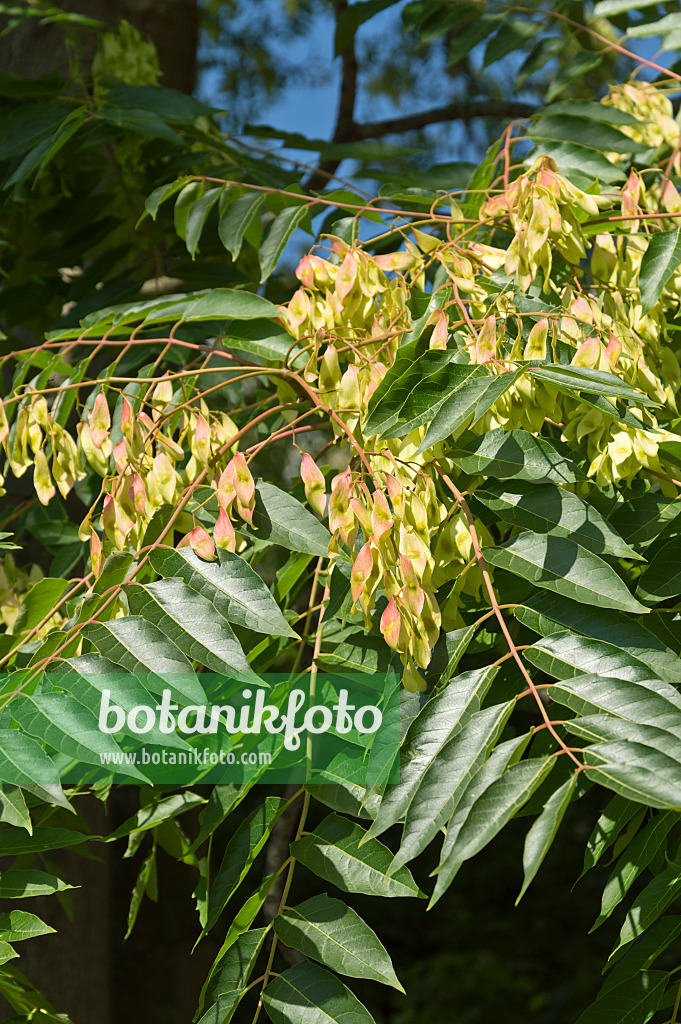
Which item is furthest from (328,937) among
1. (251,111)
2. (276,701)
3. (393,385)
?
(251,111)

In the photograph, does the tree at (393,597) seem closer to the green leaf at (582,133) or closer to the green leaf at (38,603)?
the green leaf at (38,603)

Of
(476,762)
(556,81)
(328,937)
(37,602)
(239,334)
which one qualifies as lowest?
(328,937)

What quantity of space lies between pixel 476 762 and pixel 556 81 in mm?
1707

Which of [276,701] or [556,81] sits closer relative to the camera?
[276,701]

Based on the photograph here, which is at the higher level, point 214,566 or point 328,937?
point 214,566

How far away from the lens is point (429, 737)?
80cm

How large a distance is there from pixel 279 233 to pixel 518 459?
2.02 ft

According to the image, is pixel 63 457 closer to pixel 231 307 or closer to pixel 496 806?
pixel 231 307

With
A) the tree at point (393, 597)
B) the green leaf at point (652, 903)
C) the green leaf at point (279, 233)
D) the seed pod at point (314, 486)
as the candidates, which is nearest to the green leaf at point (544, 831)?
the tree at point (393, 597)

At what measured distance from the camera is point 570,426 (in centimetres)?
98

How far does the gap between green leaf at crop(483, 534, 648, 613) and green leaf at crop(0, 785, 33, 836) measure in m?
0.51

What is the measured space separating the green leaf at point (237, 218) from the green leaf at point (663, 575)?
80cm

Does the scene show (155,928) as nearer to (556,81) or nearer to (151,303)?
(151,303)

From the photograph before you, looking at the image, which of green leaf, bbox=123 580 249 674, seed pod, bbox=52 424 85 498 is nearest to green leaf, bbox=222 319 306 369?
seed pod, bbox=52 424 85 498
